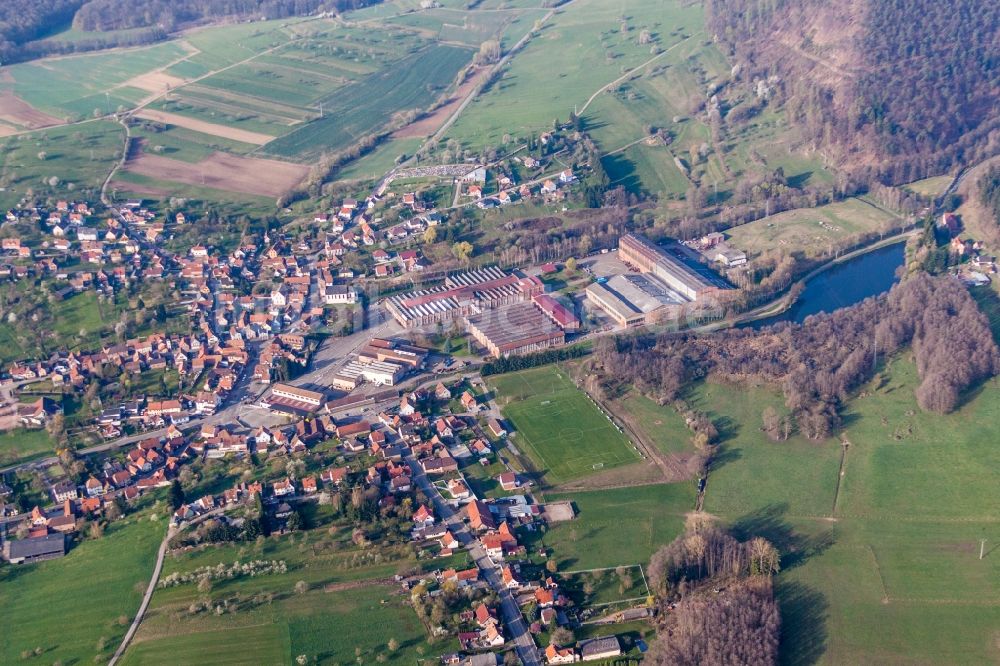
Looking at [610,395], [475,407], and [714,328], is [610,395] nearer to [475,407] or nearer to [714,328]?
[475,407]

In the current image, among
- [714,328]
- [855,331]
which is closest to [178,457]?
[714,328]

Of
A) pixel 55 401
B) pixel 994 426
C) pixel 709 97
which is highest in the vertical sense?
pixel 709 97

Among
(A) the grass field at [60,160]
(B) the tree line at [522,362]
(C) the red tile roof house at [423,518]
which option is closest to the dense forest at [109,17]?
(A) the grass field at [60,160]

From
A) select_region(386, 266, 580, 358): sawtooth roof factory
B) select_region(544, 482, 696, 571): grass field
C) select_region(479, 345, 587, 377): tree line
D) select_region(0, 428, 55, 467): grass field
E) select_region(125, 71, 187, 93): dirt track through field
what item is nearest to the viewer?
select_region(544, 482, 696, 571): grass field

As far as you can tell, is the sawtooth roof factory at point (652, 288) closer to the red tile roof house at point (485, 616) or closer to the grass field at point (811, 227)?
the grass field at point (811, 227)

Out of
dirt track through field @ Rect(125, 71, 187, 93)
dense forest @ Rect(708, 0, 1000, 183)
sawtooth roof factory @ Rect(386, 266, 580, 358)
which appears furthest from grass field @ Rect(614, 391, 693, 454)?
dirt track through field @ Rect(125, 71, 187, 93)

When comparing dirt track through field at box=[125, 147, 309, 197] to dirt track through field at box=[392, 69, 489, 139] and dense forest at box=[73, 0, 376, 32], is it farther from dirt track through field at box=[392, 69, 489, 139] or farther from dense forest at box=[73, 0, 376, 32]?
dense forest at box=[73, 0, 376, 32]
